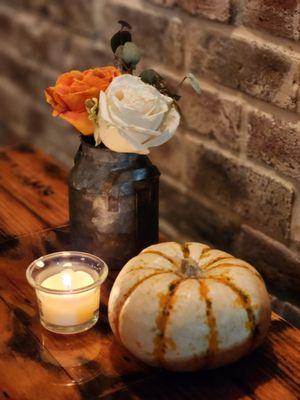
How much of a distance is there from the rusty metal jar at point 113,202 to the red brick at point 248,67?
0.23 metres

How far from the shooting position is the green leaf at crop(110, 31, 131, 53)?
1.11 meters

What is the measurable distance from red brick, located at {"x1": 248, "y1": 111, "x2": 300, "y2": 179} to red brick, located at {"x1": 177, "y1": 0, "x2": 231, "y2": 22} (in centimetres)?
18

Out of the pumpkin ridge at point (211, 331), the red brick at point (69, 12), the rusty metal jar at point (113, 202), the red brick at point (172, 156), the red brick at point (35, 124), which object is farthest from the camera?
the red brick at point (35, 124)

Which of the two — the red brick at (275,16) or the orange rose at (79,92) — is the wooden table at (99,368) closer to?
the orange rose at (79,92)

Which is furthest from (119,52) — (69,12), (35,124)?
(35,124)

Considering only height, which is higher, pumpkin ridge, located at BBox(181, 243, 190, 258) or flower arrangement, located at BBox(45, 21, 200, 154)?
flower arrangement, located at BBox(45, 21, 200, 154)

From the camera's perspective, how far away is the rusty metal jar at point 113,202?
43.4 inches

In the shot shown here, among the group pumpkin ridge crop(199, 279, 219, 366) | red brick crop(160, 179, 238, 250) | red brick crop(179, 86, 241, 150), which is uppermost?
red brick crop(179, 86, 241, 150)

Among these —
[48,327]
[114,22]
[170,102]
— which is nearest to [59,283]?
[48,327]

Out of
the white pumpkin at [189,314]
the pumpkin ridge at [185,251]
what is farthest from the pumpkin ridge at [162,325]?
the pumpkin ridge at [185,251]

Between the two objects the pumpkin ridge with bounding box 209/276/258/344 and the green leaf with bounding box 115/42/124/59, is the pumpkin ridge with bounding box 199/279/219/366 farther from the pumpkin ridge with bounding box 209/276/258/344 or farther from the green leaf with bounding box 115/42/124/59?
the green leaf with bounding box 115/42/124/59

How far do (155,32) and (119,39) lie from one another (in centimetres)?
29

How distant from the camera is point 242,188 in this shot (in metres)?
1.25

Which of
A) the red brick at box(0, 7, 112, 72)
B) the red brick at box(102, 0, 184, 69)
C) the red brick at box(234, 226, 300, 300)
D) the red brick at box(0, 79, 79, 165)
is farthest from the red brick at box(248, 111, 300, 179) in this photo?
the red brick at box(0, 79, 79, 165)
